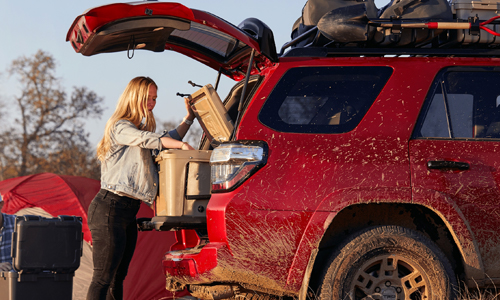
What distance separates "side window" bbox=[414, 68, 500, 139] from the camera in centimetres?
364

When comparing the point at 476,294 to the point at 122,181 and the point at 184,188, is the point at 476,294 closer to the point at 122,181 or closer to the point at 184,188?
the point at 184,188

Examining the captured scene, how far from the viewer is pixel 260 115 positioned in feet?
11.7

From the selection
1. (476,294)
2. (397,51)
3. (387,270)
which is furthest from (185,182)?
(476,294)

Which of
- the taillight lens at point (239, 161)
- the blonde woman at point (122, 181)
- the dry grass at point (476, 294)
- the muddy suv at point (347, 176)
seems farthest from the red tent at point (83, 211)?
the dry grass at point (476, 294)

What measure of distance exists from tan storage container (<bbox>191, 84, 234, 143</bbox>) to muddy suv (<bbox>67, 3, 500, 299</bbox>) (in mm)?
367

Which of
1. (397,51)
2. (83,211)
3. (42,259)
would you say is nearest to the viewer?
(397,51)

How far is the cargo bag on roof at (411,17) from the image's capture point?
3.86 meters

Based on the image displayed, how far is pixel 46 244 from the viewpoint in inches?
163

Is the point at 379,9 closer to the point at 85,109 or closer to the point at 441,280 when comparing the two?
the point at 441,280

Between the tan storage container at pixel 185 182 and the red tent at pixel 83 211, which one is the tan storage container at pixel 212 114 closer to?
the tan storage container at pixel 185 182

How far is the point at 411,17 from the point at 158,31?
5.75 ft

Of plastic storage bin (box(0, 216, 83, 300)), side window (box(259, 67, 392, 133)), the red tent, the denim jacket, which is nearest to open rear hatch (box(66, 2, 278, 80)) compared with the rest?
side window (box(259, 67, 392, 133))

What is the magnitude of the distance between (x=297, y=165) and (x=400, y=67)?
0.98 metres

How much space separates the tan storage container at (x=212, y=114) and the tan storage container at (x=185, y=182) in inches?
8.9
